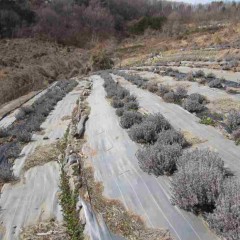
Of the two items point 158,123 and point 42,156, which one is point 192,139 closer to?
point 158,123

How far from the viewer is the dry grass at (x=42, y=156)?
1131cm

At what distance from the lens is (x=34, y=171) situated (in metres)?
10.7

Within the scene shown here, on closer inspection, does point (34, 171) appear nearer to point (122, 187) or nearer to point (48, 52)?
point (122, 187)

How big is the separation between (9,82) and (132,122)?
28.5 meters

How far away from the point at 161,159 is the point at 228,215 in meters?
3.08

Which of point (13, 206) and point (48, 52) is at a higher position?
point (13, 206)

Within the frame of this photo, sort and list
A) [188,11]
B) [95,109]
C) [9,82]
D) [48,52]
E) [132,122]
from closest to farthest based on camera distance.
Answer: [132,122]
[95,109]
[9,82]
[48,52]
[188,11]

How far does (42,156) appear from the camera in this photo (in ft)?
39.2

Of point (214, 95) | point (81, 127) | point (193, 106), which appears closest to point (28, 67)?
point (81, 127)

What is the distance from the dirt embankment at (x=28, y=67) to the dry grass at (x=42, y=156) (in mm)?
19100

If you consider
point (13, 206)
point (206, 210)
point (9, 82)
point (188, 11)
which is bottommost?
point (188, 11)

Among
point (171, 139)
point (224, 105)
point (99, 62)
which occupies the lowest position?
point (99, 62)

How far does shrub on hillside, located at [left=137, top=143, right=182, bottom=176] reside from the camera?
8.05 m

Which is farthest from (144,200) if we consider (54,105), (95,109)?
(54,105)
